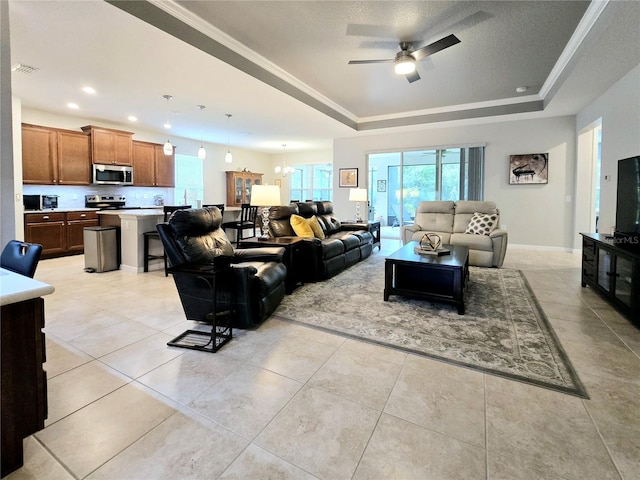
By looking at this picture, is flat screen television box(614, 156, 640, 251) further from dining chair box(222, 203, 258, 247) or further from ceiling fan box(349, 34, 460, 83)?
dining chair box(222, 203, 258, 247)

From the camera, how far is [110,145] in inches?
259

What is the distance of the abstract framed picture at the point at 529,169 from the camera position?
627 cm

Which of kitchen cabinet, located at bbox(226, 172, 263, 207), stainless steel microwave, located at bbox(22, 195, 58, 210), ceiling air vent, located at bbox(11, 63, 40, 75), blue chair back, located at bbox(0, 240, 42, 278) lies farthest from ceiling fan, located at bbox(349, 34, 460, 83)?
kitchen cabinet, located at bbox(226, 172, 263, 207)

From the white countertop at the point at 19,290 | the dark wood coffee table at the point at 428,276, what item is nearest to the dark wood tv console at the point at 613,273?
the dark wood coffee table at the point at 428,276

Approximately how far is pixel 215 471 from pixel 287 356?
95cm

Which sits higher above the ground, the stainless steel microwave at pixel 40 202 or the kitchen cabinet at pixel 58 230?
the stainless steel microwave at pixel 40 202

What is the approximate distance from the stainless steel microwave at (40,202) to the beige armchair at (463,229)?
6463 millimetres

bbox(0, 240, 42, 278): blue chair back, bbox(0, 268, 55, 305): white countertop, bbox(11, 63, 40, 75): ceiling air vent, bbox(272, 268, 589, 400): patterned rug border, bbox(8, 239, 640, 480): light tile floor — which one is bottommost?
bbox(8, 239, 640, 480): light tile floor

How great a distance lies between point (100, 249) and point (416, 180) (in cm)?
642

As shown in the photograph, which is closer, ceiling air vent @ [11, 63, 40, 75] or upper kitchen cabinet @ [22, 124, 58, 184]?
ceiling air vent @ [11, 63, 40, 75]

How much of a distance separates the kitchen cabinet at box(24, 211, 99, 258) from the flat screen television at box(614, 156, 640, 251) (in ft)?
26.0

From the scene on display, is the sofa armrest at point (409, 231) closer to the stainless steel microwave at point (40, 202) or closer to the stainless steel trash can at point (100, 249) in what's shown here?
the stainless steel trash can at point (100, 249)

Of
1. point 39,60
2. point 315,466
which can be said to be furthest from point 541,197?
point 39,60

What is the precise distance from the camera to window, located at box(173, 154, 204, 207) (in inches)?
341
